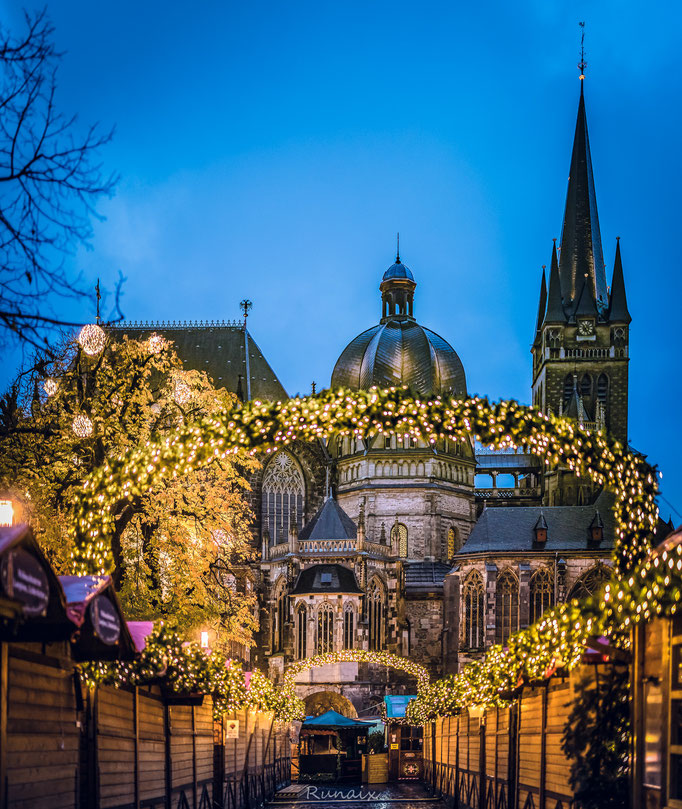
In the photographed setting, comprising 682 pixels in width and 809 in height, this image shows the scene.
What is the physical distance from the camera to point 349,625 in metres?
64.3

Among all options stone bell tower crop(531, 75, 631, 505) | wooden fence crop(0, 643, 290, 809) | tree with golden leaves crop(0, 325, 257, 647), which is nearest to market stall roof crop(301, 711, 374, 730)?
tree with golden leaves crop(0, 325, 257, 647)

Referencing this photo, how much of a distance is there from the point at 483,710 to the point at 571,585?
137 ft

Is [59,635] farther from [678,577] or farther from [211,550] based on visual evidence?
[211,550]

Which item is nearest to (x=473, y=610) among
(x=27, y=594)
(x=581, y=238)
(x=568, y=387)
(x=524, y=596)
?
(x=524, y=596)

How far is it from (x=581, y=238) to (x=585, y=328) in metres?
6.72

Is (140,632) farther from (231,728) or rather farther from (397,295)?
(397,295)

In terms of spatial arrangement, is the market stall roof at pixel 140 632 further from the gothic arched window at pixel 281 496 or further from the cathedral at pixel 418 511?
the gothic arched window at pixel 281 496

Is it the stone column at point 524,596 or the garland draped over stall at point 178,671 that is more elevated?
the garland draped over stall at point 178,671

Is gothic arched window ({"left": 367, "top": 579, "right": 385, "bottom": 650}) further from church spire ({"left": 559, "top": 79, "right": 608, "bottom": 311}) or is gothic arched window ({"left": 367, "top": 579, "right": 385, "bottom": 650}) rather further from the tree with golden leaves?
the tree with golden leaves

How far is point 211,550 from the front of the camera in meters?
27.9

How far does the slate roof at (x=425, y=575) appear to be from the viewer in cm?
6738

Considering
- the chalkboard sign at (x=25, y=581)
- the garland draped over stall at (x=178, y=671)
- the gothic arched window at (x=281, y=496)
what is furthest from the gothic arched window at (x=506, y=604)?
the chalkboard sign at (x=25, y=581)

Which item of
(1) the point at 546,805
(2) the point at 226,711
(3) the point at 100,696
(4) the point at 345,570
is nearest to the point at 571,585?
(4) the point at 345,570

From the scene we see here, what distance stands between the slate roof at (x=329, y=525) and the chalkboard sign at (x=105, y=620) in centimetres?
5493
